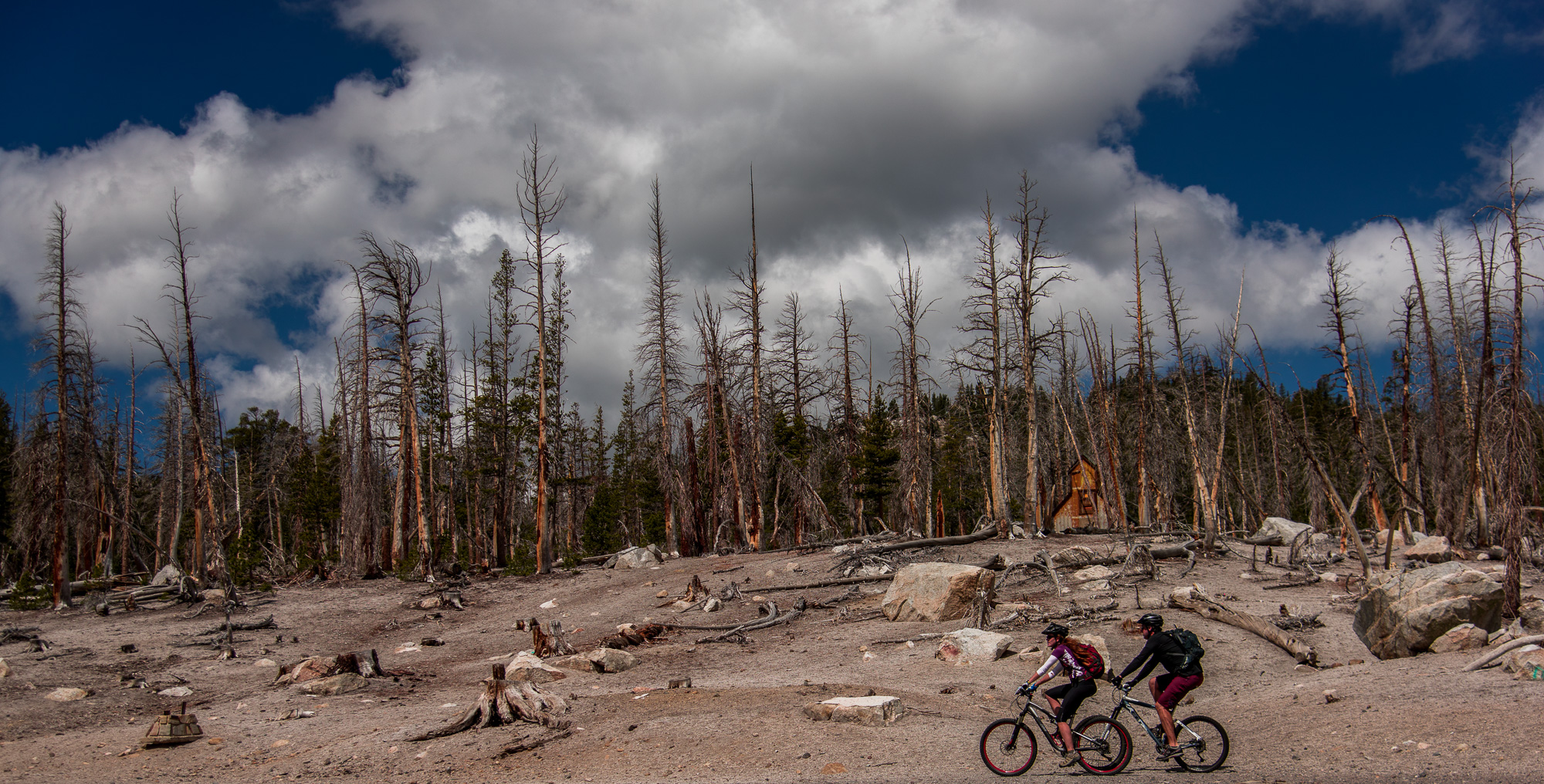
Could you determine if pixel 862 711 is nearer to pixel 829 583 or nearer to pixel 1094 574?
pixel 829 583

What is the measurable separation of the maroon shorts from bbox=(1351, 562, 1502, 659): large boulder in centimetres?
491

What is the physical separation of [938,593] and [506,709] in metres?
7.68

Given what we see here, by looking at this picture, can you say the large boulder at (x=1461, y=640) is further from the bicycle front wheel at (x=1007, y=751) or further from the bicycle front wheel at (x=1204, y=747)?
the bicycle front wheel at (x=1007, y=751)

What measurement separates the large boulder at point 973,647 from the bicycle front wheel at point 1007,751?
3.59 meters

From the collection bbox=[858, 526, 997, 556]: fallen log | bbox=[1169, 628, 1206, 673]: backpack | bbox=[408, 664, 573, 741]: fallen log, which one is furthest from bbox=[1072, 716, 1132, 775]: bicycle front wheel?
bbox=[858, 526, 997, 556]: fallen log

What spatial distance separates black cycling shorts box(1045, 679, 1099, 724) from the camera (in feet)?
20.7

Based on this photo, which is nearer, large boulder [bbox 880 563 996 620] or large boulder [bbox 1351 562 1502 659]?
large boulder [bbox 1351 562 1502 659]

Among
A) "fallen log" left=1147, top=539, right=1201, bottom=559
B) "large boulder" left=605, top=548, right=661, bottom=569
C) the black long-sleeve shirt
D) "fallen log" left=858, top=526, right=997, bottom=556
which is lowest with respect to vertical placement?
"large boulder" left=605, top=548, right=661, bottom=569

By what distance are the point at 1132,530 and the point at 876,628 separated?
1213 cm

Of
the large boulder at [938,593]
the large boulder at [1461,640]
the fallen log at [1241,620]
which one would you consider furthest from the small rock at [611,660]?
the large boulder at [1461,640]

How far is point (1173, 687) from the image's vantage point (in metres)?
6.50

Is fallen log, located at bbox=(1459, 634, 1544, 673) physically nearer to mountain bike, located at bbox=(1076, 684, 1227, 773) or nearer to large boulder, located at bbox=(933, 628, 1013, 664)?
mountain bike, located at bbox=(1076, 684, 1227, 773)

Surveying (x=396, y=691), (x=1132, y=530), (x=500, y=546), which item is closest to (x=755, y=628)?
(x=396, y=691)

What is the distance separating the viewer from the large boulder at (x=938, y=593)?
1321 centimetres
